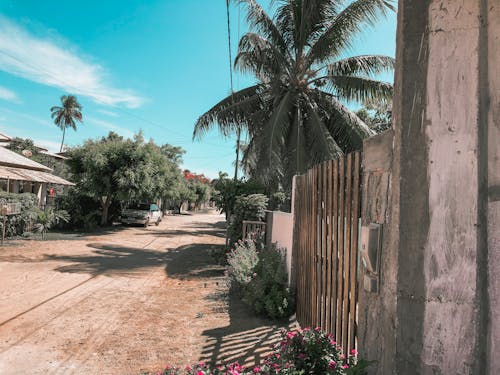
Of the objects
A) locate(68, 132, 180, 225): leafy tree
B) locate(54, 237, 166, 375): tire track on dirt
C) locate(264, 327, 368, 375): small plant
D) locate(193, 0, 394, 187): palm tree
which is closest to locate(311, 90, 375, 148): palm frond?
locate(193, 0, 394, 187): palm tree

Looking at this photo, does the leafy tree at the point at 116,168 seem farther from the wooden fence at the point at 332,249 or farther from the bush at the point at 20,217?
the wooden fence at the point at 332,249

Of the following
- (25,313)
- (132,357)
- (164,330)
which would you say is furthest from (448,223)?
(25,313)

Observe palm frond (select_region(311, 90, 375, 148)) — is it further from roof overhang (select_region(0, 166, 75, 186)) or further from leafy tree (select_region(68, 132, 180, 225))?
roof overhang (select_region(0, 166, 75, 186))

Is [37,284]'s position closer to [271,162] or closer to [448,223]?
[271,162]

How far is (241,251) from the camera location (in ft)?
22.9

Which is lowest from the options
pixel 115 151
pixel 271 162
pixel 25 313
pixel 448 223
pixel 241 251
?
pixel 25 313

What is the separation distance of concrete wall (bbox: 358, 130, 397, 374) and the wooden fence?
26 cm

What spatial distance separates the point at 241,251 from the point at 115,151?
14.4m

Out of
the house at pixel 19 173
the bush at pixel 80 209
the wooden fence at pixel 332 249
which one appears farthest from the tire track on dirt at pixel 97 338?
the bush at pixel 80 209

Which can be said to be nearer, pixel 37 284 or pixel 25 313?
pixel 25 313

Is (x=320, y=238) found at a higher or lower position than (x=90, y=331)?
higher

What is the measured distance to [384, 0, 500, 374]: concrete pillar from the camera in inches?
75.2

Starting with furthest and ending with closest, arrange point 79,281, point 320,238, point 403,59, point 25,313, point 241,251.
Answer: point 79,281
point 241,251
point 25,313
point 320,238
point 403,59

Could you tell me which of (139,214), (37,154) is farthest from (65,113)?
(139,214)
